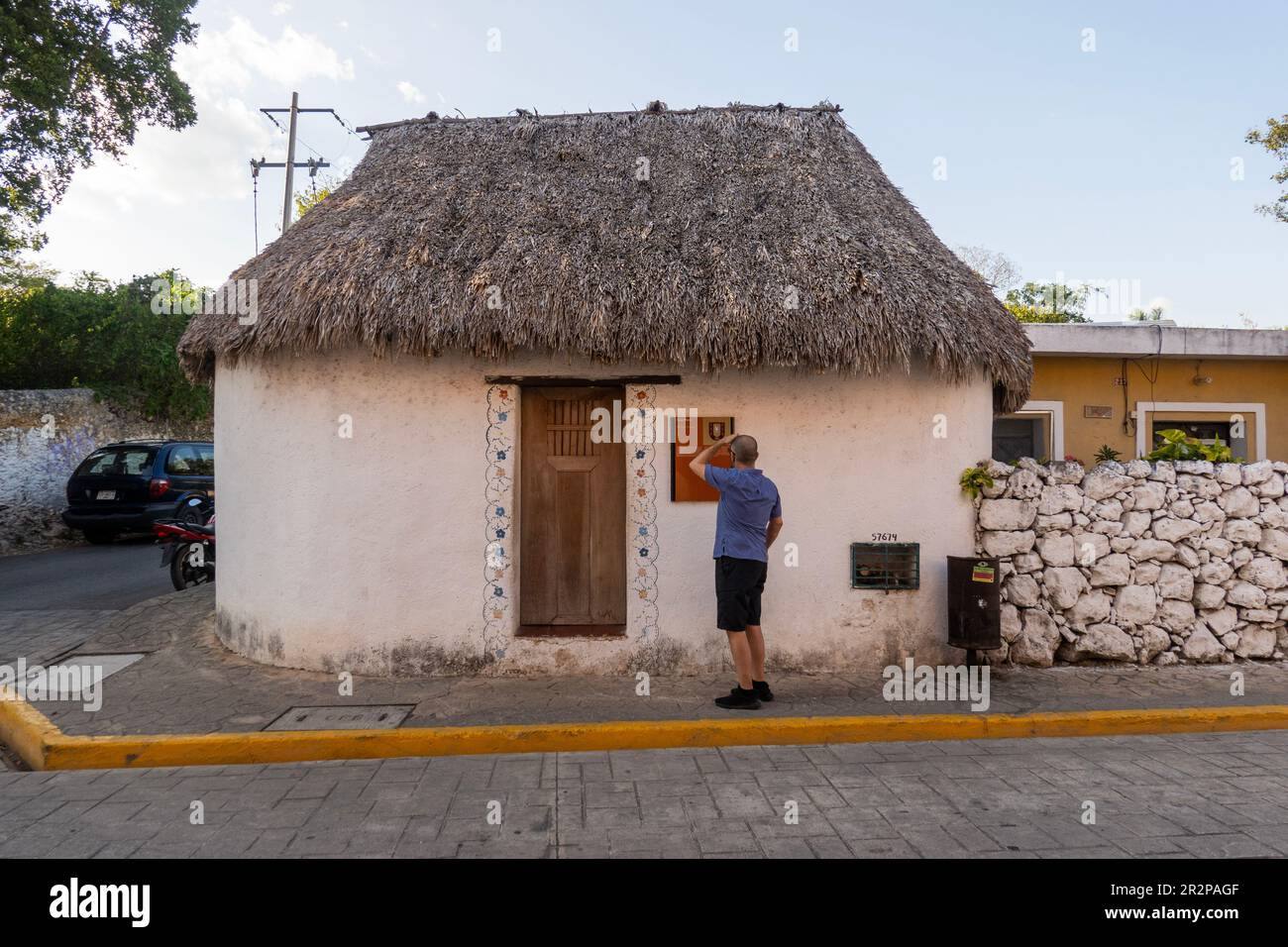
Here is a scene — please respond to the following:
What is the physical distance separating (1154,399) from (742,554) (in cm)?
864

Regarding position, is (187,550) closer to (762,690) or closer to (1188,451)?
(762,690)

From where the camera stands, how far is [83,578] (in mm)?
10297

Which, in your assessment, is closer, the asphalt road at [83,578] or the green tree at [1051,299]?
the asphalt road at [83,578]

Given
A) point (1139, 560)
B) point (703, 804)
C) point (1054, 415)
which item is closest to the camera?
point (703, 804)

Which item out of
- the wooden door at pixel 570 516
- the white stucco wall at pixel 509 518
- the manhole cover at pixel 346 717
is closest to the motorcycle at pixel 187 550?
the white stucco wall at pixel 509 518

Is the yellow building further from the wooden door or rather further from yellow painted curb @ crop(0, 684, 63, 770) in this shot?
yellow painted curb @ crop(0, 684, 63, 770)

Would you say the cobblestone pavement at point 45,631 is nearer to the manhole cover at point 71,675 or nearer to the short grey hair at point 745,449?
the manhole cover at point 71,675

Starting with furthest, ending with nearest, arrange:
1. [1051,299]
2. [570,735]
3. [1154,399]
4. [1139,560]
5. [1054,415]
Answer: [1051,299], [1154,399], [1054,415], [1139,560], [570,735]

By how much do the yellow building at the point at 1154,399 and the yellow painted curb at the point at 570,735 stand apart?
19.5 ft

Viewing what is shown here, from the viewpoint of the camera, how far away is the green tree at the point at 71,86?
12219mm

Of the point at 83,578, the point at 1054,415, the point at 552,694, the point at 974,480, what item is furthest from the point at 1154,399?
the point at 83,578

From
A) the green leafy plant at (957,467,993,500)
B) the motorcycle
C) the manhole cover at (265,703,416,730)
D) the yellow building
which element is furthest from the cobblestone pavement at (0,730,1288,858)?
the yellow building

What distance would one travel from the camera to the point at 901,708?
521 cm
